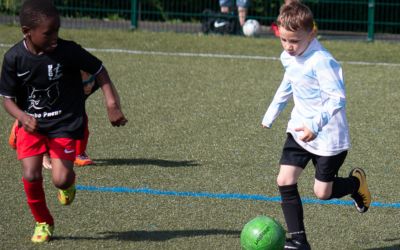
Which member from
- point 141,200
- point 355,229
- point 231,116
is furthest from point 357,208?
point 231,116

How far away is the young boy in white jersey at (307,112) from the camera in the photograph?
215 inches

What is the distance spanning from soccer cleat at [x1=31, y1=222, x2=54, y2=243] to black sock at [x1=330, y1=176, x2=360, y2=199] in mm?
1891

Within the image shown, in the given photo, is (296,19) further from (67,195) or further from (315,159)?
(67,195)

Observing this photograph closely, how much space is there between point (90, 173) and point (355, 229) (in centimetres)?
251

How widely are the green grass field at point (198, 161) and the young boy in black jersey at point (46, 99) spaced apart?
426 mm

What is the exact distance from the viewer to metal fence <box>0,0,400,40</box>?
16.9m

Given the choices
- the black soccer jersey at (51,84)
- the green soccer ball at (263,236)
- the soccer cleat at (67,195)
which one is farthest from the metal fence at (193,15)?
the green soccer ball at (263,236)

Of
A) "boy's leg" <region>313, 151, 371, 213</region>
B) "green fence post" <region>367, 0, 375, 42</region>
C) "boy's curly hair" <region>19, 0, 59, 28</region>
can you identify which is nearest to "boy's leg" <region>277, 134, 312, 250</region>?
"boy's leg" <region>313, 151, 371, 213</region>

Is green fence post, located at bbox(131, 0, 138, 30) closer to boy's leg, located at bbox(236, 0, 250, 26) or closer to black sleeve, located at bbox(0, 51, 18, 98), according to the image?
boy's leg, located at bbox(236, 0, 250, 26)

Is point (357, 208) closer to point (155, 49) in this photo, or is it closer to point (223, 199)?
point (223, 199)

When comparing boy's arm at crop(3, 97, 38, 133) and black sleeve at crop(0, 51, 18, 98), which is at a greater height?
black sleeve at crop(0, 51, 18, 98)

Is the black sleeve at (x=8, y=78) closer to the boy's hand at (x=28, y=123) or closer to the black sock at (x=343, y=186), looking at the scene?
the boy's hand at (x=28, y=123)

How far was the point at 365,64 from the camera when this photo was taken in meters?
13.9

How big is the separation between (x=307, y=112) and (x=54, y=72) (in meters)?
1.64
